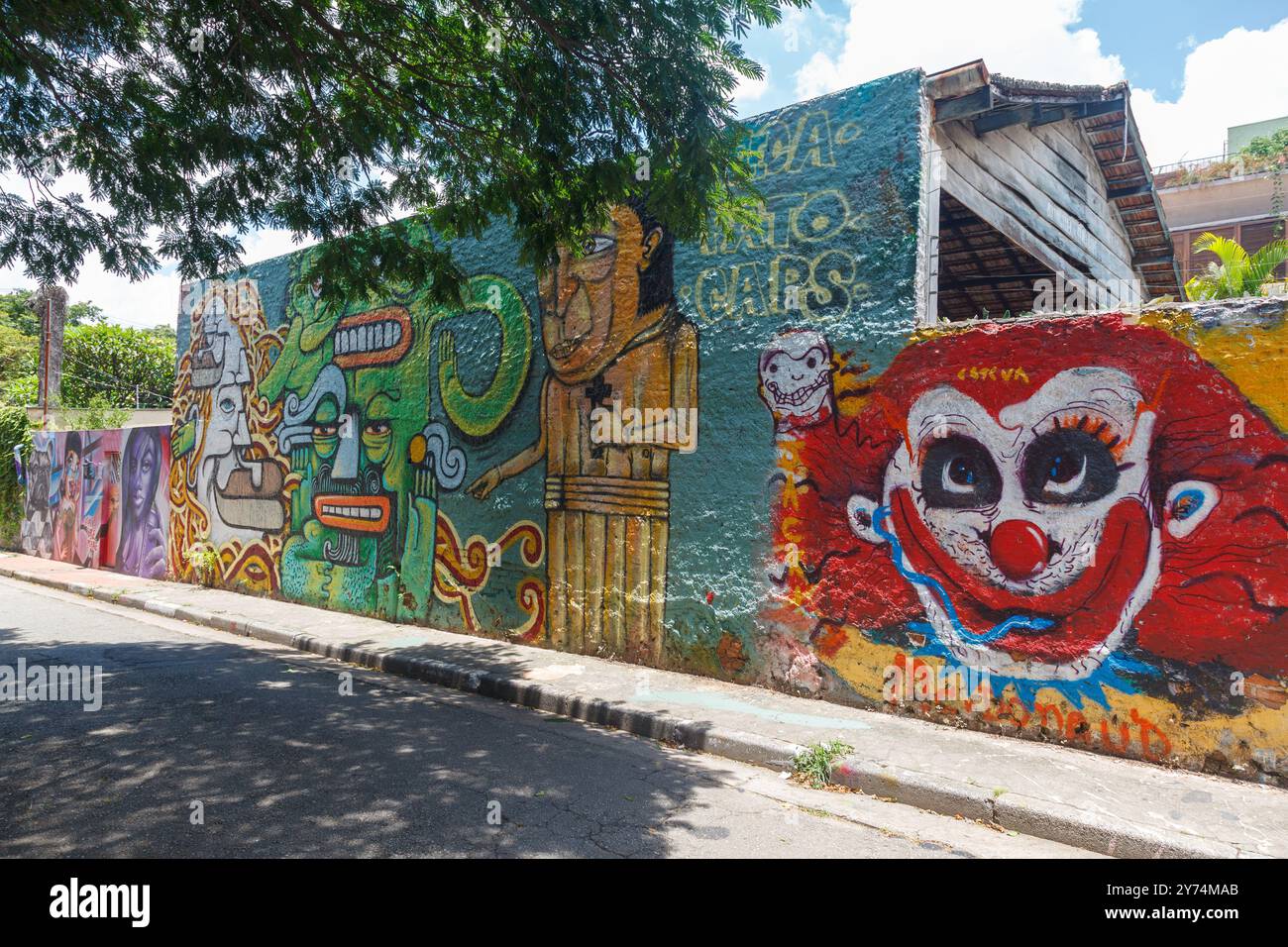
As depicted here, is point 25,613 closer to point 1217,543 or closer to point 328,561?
point 328,561

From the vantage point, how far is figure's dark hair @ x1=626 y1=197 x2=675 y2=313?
7273 mm

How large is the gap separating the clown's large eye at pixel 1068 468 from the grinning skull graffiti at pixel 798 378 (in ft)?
4.76

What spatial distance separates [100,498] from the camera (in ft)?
48.0

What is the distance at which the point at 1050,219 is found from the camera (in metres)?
8.20

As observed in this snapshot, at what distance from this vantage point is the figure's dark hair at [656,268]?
727 cm

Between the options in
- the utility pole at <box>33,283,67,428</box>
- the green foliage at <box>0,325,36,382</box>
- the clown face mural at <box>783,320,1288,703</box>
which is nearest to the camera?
the clown face mural at <box>783,320,1288,703</box>

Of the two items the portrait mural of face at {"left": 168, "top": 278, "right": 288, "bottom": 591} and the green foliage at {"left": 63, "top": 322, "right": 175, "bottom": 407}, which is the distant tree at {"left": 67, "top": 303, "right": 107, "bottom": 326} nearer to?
the green foliage at {"left": 63, "top": 322, "right": 175, "bottom": 407}

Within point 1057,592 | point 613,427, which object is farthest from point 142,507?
point 1057,592

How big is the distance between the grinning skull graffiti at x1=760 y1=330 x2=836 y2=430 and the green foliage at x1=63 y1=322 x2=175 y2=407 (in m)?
24.1

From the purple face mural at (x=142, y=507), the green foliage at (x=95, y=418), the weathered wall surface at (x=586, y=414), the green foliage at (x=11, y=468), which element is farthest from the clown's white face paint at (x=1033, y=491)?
the green foliage at (x=11, y=468)

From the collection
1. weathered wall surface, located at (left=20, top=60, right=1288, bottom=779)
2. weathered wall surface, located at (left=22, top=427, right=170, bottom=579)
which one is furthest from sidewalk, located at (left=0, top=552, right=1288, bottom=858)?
weathered wall surface, located at (left=22, top=427, right=170, bottom=579)

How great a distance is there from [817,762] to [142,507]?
497 inches

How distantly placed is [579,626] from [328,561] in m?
4.05
